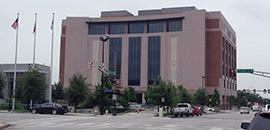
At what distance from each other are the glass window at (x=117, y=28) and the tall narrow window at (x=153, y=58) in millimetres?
9362

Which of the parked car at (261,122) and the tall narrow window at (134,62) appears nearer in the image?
the parked car at (261,122)

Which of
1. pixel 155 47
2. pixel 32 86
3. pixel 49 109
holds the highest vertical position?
pixel 155 47

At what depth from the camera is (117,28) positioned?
101875 millimetres

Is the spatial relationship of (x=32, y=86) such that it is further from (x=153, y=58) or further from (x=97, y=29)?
(x=97, y=29)

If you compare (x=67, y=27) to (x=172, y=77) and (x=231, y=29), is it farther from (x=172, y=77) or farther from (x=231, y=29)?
(x=231, y=29)

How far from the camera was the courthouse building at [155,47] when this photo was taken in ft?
305

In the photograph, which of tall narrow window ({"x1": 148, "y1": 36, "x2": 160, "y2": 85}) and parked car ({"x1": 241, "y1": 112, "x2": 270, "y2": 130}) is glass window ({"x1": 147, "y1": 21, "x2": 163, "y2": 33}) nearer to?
tall narrow window ({"x1": 148, "y1": 36, "x2": 160, "y2": 85})

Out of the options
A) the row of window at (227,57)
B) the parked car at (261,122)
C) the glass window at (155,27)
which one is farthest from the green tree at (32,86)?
the row of window at (227,57)

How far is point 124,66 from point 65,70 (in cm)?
1781

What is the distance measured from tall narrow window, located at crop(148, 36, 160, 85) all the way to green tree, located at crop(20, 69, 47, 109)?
53353 mm

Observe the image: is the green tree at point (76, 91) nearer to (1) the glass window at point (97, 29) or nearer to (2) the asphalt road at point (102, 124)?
(2) the asphalt road at point (102, 124)

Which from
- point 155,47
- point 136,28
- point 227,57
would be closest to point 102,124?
point 155,47

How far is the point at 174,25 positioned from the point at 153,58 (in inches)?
432

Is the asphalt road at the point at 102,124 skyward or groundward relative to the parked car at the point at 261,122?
groundward
